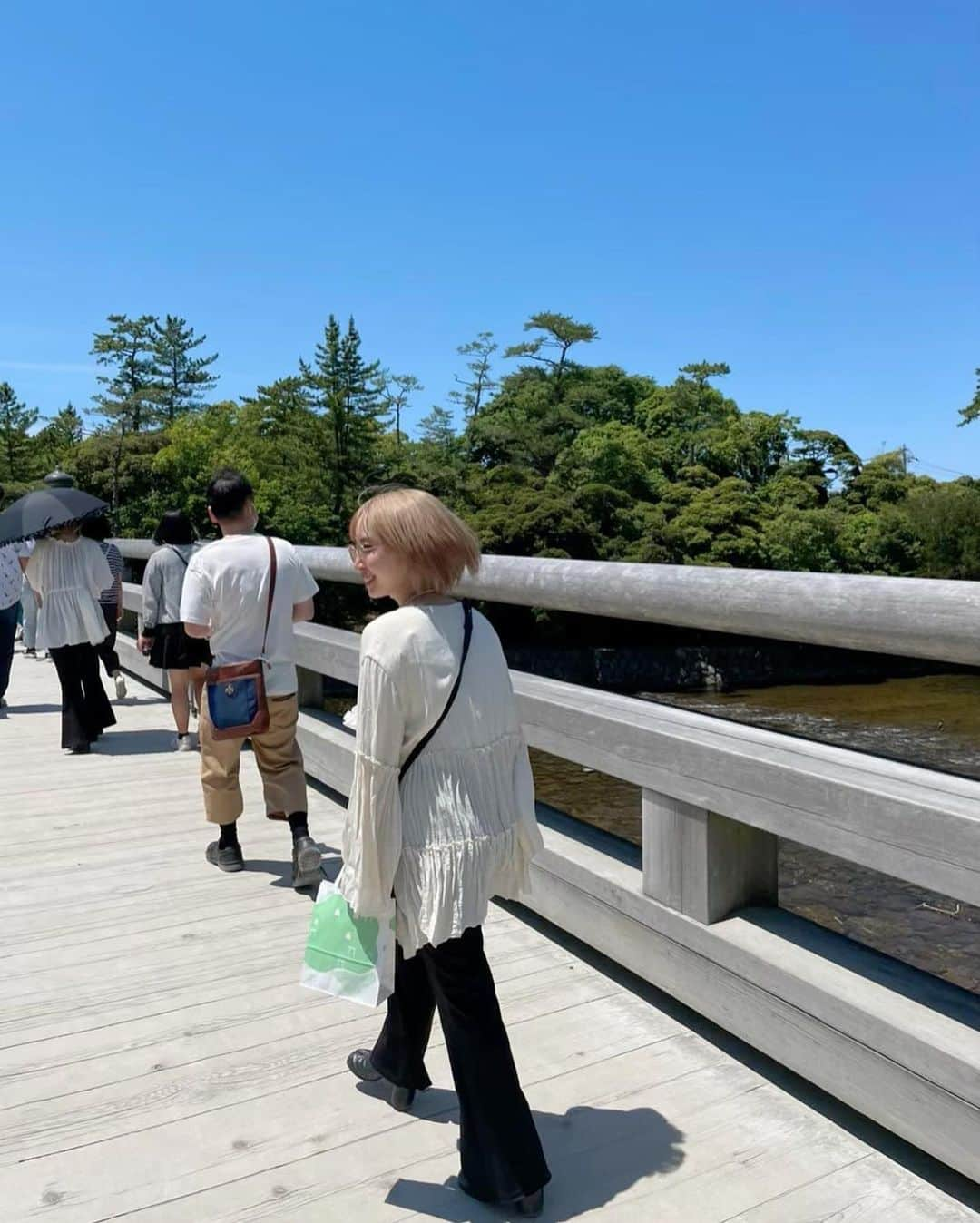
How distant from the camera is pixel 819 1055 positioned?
7.46 ft

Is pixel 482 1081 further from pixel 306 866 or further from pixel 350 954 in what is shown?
Answer: pixel 306 866

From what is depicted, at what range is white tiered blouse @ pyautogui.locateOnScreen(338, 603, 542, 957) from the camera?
1990 millimetres

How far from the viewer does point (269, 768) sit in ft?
13.1

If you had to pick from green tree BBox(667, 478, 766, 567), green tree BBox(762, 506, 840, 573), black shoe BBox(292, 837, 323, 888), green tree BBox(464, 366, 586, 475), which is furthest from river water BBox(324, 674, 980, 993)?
green tree BBox(464, 366, 586, 475)

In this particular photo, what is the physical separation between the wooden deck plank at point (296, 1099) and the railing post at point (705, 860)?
36 centimetres

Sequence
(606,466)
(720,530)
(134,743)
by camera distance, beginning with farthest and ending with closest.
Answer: (606,466) → (720,530) → (134,743)

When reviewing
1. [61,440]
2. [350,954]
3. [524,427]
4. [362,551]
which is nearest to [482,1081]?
[350,954]

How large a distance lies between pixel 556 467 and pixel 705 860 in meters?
44.9

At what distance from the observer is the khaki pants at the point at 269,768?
398 centimetres

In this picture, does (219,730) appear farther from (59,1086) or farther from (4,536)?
(4,536)

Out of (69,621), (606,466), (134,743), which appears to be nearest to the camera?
(69,621)

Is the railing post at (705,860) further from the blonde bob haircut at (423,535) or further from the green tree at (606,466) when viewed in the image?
the green tree at (606,466)

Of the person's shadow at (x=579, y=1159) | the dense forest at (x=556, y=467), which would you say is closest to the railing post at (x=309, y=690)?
the person's shadow at (x=579, y=1159)

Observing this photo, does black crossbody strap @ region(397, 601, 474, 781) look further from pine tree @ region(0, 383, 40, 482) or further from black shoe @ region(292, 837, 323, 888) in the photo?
pine tree @ region(0, 383, 40, 482)
